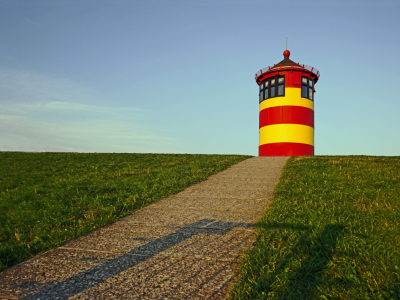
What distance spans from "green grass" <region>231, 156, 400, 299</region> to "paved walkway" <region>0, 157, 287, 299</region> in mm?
349

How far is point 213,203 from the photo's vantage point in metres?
7.06

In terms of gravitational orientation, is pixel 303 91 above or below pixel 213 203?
above

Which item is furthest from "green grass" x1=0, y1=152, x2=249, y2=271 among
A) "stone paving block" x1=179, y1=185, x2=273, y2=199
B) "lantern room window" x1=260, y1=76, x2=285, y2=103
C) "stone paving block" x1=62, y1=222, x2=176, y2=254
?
"lantern room window" x1=260, y1=76, x2=285, y2=103

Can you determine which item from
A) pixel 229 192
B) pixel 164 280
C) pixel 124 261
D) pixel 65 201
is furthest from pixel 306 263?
pixel 65 201

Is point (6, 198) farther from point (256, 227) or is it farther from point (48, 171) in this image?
point (256, 227)

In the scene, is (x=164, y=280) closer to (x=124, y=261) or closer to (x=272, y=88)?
(x=124, y=261)

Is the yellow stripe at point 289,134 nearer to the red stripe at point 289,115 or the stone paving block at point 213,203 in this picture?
the red stripe at point 289,115

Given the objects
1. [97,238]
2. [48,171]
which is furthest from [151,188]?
[48,171]

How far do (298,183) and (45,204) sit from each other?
6.71 m

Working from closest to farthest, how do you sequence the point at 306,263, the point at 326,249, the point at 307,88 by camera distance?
the point at 306,263 < the point at 326,249 < the point at 307,88

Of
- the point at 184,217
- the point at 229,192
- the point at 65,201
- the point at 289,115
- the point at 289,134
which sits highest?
the point at 289,115

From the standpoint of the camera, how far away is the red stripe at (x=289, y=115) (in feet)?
73.6

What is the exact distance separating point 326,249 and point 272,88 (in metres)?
20.9

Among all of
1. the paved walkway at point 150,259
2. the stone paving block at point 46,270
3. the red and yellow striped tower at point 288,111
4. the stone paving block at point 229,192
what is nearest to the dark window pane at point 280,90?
the red and yellow striped tower at point 288,111
